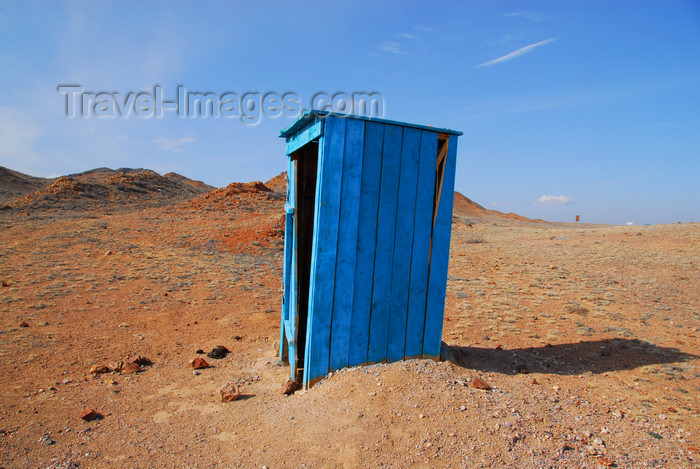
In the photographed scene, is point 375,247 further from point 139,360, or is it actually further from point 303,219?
point 139,360

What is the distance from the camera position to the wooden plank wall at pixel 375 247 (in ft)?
12.0

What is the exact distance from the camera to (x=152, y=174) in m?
32.8

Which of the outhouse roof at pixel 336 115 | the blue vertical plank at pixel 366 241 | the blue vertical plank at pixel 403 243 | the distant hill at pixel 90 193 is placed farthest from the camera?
the distant hill at pixel 90 193

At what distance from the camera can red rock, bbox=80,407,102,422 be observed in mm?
3578

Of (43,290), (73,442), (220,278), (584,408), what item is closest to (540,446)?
(584,408)

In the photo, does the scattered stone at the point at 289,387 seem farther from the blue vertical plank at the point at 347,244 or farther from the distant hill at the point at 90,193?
the distant hill at the point at 90,193

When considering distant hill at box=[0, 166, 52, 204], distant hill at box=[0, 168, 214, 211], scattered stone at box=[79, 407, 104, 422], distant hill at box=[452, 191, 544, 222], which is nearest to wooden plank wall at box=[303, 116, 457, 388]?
scattered stone at box=[79, 407, 104, 422]

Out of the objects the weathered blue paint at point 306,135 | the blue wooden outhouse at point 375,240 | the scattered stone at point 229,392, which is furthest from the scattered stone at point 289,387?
the weathered blue paint at point 306,135

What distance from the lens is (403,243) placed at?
3.91 metres

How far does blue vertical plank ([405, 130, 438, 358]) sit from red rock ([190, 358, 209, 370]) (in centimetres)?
242

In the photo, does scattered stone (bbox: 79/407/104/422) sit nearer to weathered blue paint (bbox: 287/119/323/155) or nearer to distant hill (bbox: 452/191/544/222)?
weathered blue paint (bbox: 287/119/323/155)

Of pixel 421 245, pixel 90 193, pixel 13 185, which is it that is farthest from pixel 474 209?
pixel 421 245

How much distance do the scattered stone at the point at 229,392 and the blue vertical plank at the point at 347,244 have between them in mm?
978

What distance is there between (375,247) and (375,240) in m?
0.06
